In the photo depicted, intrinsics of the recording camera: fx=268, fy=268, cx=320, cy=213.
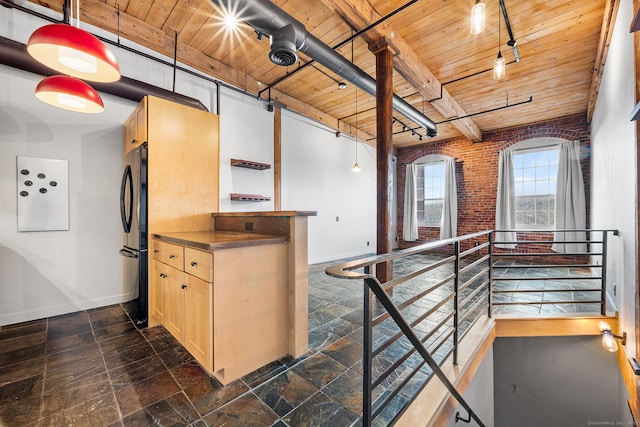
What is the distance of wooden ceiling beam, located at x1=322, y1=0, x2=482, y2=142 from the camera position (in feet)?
8.29

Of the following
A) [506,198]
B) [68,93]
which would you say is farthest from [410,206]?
[68,93]

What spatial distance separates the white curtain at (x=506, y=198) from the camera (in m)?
5.97

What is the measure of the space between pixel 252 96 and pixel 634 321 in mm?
4997

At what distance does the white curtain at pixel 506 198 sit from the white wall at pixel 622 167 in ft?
9.02

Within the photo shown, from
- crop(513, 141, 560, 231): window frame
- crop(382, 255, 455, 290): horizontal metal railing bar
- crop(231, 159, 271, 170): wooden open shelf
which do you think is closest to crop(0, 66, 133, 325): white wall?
crop(231, 159, 271, 170): wooden open shelf

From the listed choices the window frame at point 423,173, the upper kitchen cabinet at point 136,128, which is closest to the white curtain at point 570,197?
the window frame at point 423,173

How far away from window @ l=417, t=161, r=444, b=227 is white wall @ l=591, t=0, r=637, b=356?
383 cm

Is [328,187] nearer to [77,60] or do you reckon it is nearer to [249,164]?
[249,164]

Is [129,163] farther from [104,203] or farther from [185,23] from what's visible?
[185,23]

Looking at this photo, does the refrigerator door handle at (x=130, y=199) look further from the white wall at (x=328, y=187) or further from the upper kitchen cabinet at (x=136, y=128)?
the white wall at (x=328, y=187)

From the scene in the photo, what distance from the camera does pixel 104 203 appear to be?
3.07 metres

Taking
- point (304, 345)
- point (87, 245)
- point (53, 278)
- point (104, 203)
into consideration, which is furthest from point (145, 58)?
point (304, 345)

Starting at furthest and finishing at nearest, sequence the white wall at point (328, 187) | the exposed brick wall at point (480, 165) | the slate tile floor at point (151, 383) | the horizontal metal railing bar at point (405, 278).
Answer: the exposed brick wall at point (480, 165) < the white wall at point (328, 187) < the slate tile floor at point (151, 383) < the horizontal metal railing bar at point (405, 278)

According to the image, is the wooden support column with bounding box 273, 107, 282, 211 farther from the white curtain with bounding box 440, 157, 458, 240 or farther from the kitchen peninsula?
the white curtain with bounding box 440, 157, 458, 240
